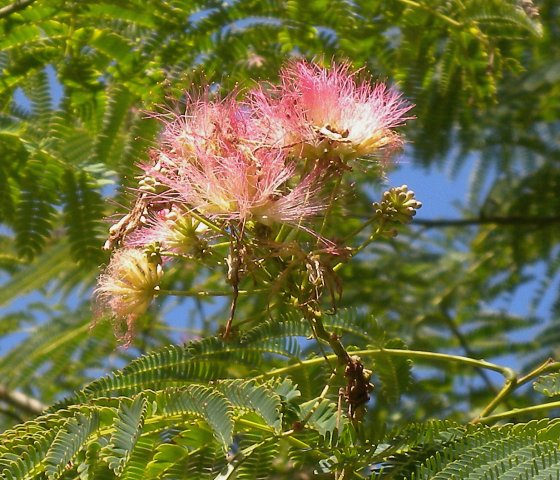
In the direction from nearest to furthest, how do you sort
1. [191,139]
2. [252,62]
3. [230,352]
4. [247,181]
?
[247,181] → [191,139] → [230,352] → [252,62]

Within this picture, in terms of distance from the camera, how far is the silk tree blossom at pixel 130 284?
203 centimetres

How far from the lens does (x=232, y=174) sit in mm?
1897

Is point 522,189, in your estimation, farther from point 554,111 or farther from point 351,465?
point 351,465

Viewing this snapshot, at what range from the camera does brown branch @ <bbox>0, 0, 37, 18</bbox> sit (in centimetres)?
279

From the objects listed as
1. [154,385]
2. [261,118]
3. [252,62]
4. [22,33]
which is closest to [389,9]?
[252,62]

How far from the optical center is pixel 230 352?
2.22 m

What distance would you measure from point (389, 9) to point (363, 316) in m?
1.39

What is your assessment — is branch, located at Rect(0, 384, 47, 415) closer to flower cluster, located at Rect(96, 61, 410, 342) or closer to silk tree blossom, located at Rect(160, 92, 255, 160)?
flower cluster, located at Rect(96, 61, 410, 342)

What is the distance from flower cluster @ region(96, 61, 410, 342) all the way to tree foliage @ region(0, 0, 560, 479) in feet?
0.64

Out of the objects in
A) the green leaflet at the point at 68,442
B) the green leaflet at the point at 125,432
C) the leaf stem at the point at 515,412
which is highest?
the leaf stem at the point at 515,412

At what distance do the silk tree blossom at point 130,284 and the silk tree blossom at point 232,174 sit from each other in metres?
0.15

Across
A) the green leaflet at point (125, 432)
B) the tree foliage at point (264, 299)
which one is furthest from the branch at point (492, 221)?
the green leaflet at point (125, 432)

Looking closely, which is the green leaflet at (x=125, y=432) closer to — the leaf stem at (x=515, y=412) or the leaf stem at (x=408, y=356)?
the leaf stem at (x=408, y=356)

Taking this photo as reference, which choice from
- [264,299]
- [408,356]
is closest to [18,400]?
[264,299]
